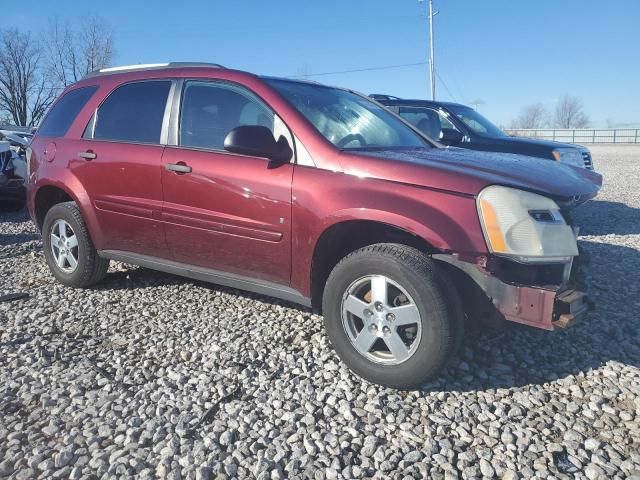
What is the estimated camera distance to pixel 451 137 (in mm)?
7066

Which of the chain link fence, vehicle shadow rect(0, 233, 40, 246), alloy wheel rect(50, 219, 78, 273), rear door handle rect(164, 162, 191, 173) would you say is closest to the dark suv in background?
rear door handle rect(164, 162, 191, 173)

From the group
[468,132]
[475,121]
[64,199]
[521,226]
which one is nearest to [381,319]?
[521,226]

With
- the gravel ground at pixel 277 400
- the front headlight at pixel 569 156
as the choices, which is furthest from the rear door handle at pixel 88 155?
the front headlight at pixel 569 156

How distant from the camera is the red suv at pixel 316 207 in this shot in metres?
2.64

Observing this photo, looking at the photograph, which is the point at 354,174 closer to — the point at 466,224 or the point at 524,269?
the point at 466,224

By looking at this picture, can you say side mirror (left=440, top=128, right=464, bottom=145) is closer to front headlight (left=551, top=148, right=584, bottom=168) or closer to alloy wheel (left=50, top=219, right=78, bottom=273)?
front headlight (left=551, top=148, right=584, bottom=168)

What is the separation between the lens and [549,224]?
2.62 meters

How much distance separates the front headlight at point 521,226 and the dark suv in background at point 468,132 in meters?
4.53

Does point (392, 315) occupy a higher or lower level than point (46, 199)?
lower

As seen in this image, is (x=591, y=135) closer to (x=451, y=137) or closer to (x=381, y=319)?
(x=451, y=137)

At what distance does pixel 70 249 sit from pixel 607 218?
7.53 metres

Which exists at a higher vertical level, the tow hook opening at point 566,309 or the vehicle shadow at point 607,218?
the tow hook opening at point 566,309

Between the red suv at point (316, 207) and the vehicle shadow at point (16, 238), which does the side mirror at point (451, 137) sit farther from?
the vehicle shadow at point (16, 238)

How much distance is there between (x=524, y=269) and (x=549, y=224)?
26 cm
